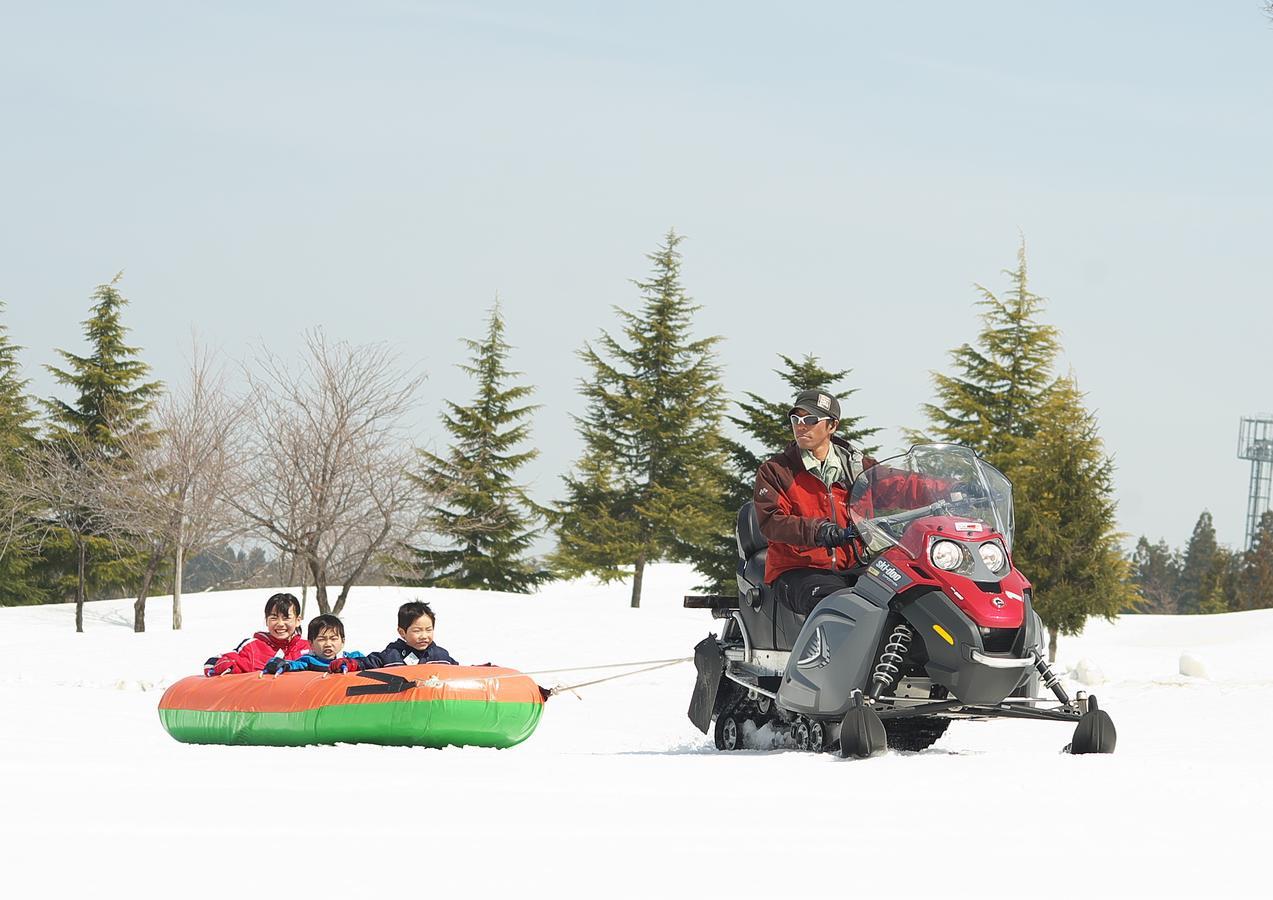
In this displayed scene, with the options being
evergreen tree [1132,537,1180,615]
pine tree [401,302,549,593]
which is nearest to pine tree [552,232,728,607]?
pine tree [401,302,549,593]

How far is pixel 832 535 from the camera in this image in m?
7.77

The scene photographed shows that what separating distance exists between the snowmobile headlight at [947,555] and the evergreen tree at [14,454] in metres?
38.3

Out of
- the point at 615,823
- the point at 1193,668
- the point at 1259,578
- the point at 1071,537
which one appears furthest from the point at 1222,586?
the point at 615,823

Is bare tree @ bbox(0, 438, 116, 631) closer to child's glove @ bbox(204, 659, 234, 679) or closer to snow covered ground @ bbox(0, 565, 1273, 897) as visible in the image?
child's glove @ bbox(204, 659, 234, 679)

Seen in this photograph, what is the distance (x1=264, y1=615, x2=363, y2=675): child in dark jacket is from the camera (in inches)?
376

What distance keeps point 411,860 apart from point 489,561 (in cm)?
4289

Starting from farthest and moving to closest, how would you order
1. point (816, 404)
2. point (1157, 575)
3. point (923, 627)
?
point (1157, 575) → point (816, 404) → point (923, 627)

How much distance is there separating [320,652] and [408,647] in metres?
0.95

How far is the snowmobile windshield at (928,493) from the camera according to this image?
7.70 meters

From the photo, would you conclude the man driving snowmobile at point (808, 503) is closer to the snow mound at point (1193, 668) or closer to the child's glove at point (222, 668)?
the child's glove at point (222, 668)

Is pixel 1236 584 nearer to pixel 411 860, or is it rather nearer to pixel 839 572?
pixel 839 572

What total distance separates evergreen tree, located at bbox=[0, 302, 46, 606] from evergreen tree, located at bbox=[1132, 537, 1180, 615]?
6734 cm

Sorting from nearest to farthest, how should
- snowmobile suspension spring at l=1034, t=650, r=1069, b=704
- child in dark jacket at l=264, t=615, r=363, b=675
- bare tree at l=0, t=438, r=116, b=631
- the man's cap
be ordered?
snowmobile suspension spring at l=1034, t=650, r=1069, b=704 < the man's cap < child in dark jacket at l=264, t=615, r=363, b=675 < bare tree at l=0, t=438, r=116, b=631

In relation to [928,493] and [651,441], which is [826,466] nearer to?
[928,493]
